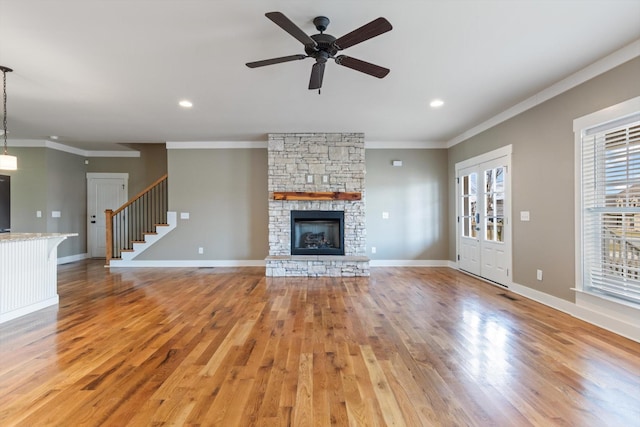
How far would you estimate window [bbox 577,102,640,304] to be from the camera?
9.30ft

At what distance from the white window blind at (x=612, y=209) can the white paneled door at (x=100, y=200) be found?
353 inches

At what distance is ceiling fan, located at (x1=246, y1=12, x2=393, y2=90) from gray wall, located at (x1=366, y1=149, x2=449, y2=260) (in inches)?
157

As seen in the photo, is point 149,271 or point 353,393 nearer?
point 353,393

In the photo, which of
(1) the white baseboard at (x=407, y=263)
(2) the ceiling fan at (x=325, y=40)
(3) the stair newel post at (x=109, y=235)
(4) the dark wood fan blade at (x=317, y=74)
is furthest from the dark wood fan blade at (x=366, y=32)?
(3) the stair newel post at (x=109, y=235)

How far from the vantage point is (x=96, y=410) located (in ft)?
5.74

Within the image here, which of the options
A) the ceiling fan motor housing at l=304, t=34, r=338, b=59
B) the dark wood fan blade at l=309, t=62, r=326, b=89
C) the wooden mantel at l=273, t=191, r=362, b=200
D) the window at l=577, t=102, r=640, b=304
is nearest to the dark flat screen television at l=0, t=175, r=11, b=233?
the wooden mantel at l=273, t=191, r=362, b=200

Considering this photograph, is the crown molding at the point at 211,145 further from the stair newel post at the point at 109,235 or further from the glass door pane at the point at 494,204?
the glass door pane at the point at 494,204

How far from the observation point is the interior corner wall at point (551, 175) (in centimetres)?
312

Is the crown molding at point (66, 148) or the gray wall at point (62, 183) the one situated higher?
the crown molding at point (66, 148)

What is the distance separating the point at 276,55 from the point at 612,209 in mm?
3672

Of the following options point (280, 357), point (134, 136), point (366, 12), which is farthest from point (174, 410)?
point (134, 136)

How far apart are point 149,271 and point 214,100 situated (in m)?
3.81

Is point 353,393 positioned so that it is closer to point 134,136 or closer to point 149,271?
point 149,271

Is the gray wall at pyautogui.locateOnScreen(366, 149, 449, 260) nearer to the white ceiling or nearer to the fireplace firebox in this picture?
the fireplace firebox
